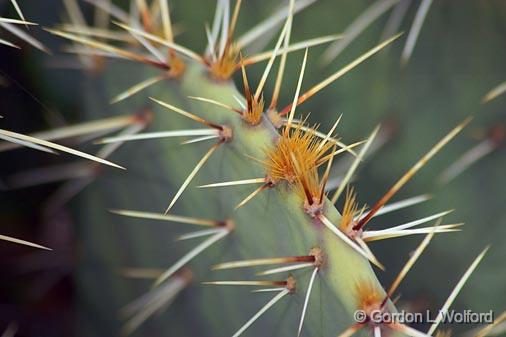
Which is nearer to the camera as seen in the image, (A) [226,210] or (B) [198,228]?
(A) [226,210]

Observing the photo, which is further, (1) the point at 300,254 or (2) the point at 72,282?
(2) the point at 72,282

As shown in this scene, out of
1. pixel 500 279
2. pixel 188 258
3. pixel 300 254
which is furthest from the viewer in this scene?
pixel 500 279

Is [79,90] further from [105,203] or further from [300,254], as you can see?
[300,254]

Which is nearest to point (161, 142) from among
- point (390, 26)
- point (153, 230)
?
point (153, 230)

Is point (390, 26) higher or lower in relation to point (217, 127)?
higher
